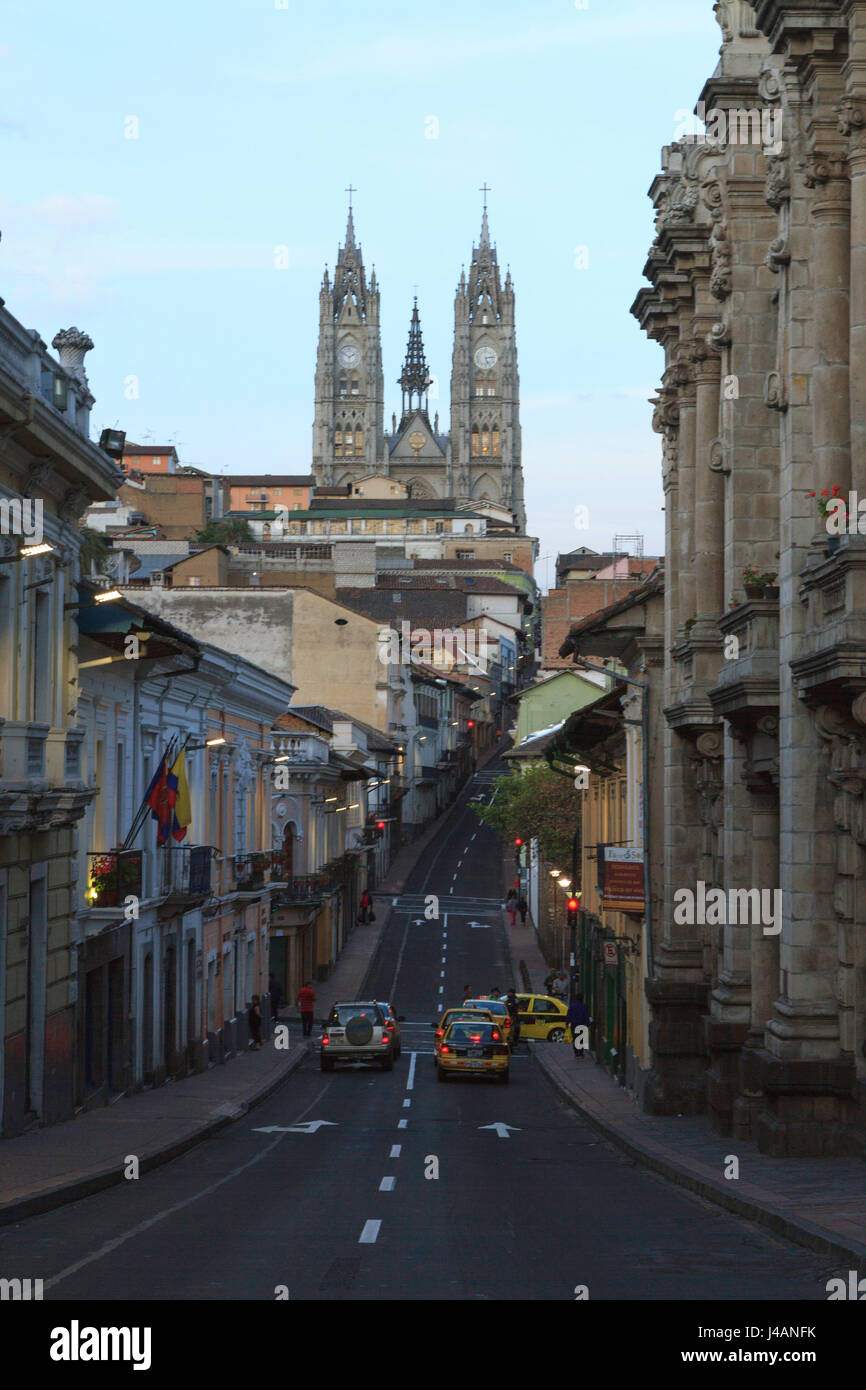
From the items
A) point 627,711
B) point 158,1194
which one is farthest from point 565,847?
point 158,1194

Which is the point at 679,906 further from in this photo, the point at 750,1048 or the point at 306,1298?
the point at 306,1298

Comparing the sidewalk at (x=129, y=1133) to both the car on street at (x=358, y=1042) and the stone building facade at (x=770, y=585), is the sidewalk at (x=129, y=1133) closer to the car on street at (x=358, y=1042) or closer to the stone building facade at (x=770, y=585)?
the car on street at (x=358, y=1042)

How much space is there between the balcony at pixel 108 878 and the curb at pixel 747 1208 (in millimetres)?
8609

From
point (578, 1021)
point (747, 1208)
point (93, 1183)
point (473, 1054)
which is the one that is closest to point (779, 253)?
point (747, 1208)

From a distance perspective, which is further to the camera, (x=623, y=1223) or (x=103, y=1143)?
(x=103, y=1143)

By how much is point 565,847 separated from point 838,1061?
45.4 m

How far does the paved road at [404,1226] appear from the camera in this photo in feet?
42.9

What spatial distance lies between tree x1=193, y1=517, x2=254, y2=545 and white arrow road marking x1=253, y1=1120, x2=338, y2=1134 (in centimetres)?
11512

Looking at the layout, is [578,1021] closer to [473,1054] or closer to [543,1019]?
[543,1019]

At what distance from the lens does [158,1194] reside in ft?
67.8

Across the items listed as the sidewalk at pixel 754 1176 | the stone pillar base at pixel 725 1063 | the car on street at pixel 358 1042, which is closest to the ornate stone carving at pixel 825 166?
the sidewalk at pixel 754 1176

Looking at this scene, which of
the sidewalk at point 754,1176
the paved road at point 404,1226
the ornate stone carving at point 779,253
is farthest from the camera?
the ornate stone carving at point 779,253

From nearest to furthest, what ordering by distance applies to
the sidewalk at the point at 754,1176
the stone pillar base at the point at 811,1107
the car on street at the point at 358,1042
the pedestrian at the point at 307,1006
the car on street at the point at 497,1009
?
1. the sidewalk at the point at 754,1176
2. the stone pillar base at the point at 811,1107
3. the car on street at the point at 358,1042
4. the car on street at the point at 497,1009
5. the pedestrian at the point at 307,1006

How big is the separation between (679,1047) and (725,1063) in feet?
15.6
